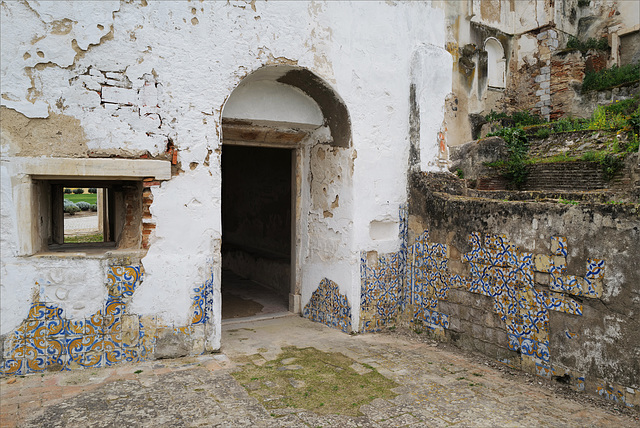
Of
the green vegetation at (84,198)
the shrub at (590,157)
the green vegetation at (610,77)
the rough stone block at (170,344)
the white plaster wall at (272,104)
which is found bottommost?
the rough stone block at (170,344)

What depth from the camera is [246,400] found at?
4.16m

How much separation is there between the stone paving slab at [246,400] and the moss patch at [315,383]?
11 cm

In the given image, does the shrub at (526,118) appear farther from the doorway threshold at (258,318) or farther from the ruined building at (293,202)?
the doorway threshold at (258,318)

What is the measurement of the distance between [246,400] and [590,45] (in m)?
17.5

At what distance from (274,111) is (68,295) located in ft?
10.5

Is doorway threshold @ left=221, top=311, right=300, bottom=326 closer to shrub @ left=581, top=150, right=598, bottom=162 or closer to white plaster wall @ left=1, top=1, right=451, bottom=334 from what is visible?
white plaster wall @ left=1, top=1, right=451, bottom=334

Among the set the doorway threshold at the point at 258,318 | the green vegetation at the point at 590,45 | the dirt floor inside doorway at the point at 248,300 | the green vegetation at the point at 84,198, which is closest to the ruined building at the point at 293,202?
the doorway threshold at the point at 258,318

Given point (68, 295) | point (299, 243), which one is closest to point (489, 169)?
point (299, 243)

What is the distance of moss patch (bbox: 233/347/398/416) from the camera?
163 inches

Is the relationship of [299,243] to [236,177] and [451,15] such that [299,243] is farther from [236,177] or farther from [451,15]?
[451,15]

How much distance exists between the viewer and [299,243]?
6.95 metres

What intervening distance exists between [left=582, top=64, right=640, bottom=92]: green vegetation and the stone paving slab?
1375 cm

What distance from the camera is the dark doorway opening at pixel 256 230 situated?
27.5 feet

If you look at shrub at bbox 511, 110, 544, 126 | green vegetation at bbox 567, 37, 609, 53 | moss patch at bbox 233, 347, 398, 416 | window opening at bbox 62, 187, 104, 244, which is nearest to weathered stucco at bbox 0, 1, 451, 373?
moss patch at bbox 233, 347, 398, 416
